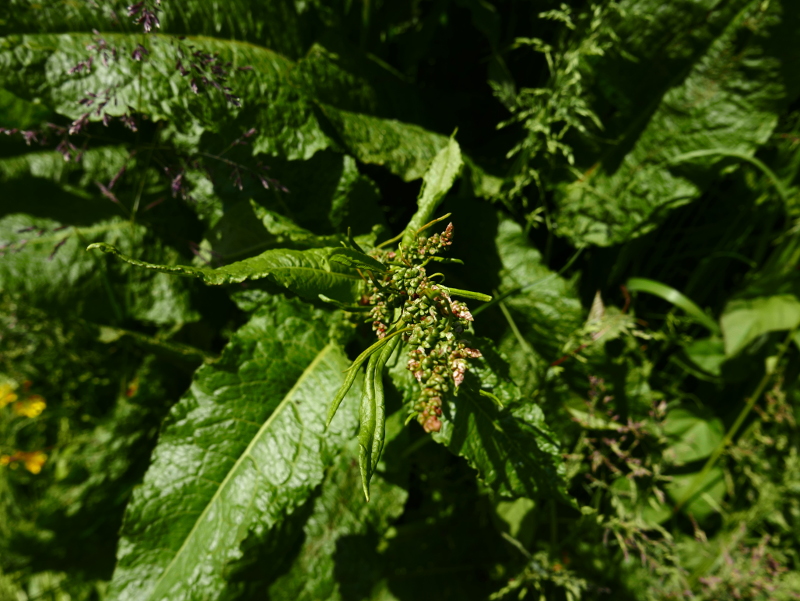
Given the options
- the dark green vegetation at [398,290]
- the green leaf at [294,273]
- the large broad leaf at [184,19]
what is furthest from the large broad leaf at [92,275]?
the green leaf at [294,273]

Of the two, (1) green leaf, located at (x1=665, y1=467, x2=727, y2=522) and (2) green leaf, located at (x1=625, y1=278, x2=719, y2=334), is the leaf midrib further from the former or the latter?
(1) green leaf, located at (x1=665, y1=467, x2=727, y2=522)

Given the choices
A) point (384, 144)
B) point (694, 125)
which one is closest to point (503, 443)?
point (384, 144)

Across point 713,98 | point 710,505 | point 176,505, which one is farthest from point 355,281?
point 710,505

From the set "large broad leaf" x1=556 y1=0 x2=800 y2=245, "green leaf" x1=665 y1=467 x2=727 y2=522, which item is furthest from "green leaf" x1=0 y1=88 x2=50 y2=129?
"green leaf" x1=665 y1=467 x2=727 y2=522

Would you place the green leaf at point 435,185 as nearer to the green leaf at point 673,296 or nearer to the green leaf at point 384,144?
the green leaf at point 384,144

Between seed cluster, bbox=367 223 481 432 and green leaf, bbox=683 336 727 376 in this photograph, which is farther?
green leaf, bbox=683 336 727 376

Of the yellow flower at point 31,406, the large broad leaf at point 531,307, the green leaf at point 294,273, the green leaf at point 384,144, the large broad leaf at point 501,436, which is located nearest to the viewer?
the green leaf at point 294,273
